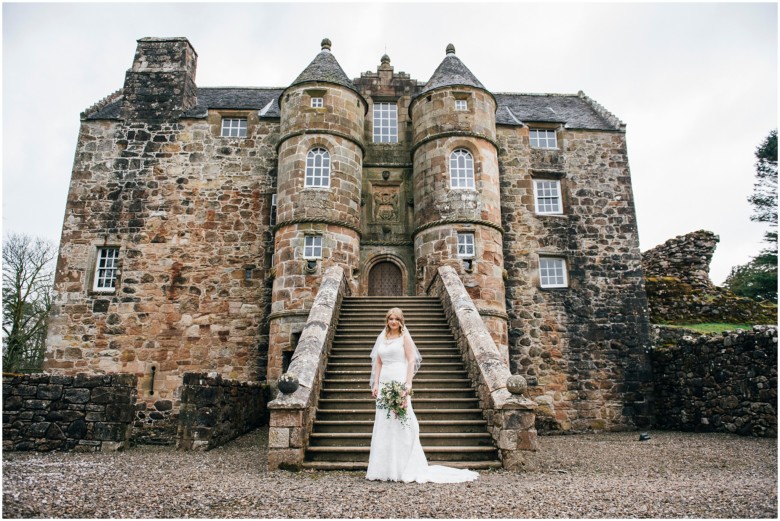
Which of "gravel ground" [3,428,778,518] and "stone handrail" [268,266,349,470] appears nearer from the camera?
"gravel ground" [3,428,778,518]

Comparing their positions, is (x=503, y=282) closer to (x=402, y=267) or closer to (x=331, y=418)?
(x=402, y=267)

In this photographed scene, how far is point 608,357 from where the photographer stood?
1641 centimetres

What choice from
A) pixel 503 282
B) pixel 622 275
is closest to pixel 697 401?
pixel 622 275

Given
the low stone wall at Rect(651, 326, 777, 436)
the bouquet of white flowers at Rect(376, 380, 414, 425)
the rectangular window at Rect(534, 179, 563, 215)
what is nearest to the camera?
the bouquet of white flowers at Rect(376, 380, 414, 425)

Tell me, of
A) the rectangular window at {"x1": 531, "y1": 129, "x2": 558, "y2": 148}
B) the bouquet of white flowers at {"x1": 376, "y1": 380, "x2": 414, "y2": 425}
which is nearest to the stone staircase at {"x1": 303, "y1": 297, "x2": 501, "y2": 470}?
the bouquet of white flowers at {"x1": 376, "y1": 380, "x2": 414, "y2": 425}

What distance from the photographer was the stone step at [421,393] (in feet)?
30.9

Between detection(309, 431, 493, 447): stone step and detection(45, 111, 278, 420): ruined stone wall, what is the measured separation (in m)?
8.26

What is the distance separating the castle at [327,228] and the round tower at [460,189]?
0.05 meters

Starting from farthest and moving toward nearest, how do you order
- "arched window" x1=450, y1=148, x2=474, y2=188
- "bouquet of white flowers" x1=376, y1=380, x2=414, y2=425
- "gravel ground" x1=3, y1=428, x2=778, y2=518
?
"arched window" x1=450, y1=148, x2=474, y2=188, "bouquet of white flowers" x1=376, y1=380, x2=414, y2=425, "gravel ground" x1=3, y1=428, x2=778, y2=518

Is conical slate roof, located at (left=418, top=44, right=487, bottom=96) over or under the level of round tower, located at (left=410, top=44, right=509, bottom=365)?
over

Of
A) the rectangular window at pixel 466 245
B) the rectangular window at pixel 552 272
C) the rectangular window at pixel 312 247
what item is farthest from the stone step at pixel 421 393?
the rectangular window at pixel 552 272

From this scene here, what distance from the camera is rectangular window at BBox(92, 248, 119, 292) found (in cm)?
1641

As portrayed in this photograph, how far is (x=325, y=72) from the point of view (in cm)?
1678

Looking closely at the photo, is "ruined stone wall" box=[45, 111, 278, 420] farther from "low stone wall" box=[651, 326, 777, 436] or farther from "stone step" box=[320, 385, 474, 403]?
"low stone wall" box=[651, 326, 777, 436]
